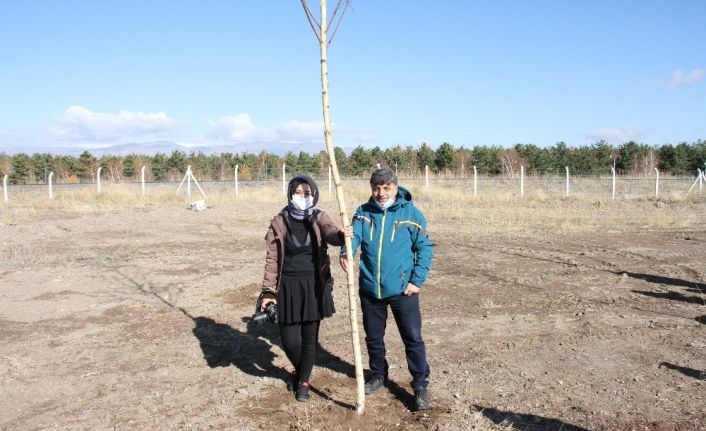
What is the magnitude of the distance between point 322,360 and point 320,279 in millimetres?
1292

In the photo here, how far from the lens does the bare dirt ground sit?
4078 mm

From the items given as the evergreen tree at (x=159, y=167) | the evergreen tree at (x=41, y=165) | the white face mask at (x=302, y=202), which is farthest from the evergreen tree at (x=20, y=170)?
the white face mask at (x=302, y=202)

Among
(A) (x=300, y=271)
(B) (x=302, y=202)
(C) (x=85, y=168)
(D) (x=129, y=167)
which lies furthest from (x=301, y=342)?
(C) (x=85, y=168)

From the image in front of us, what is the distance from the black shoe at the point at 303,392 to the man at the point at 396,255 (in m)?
0.81

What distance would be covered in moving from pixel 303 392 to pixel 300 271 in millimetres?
903

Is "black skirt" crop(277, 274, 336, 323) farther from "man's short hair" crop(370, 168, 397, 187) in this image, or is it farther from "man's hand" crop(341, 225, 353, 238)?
"man's short hair" crop(370, 168, 397, 187)

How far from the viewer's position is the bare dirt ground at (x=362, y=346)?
13.4 ft

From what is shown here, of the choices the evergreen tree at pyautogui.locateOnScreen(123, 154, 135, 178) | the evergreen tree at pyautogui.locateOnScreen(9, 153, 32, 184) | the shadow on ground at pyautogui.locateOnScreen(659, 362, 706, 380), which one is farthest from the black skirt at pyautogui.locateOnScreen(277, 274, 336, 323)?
the evergreen tree at pyautogui.locateOnScreen(9, 153, 32, 184)

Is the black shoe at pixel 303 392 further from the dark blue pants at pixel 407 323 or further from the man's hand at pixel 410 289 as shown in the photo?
the man's hand at pixel 410 289

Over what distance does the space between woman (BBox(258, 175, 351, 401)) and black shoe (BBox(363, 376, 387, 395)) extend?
1.48 ft

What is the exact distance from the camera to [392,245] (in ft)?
13.3

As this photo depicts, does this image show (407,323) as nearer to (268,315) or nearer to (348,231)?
(348,231)

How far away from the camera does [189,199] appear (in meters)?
23.7

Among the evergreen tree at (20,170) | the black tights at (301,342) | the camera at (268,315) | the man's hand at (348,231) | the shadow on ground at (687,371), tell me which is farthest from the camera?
the evergreen tree at (20,170)
